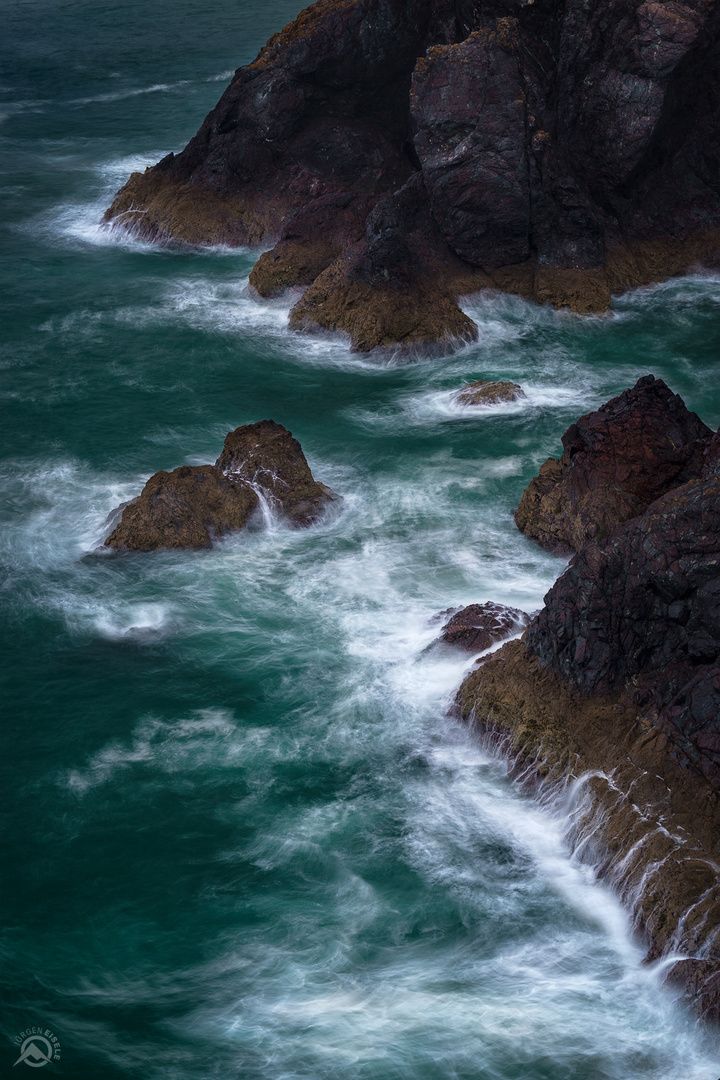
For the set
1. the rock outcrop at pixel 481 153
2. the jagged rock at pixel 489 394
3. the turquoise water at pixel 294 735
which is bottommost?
the turquoise water at pixel 294 735

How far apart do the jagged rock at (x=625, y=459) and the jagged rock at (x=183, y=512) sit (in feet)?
26.2

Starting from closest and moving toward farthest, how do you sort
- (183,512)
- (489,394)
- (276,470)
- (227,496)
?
(183,512)
(227,496)
(276,470)
(489,394)

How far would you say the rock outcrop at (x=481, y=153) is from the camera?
3978 cm

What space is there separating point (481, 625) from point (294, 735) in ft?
15.6

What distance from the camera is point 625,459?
2683 centimetres

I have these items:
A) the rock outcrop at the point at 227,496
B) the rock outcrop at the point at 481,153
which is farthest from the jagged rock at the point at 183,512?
the rock outcrop at the point at 481,153

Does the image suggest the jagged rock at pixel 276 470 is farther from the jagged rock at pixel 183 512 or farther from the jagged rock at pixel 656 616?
the jagged rock at pixel 656 616

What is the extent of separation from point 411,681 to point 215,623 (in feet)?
16.1

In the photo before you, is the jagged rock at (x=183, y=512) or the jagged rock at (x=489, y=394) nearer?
the jagged rock at (x=183, y=512)

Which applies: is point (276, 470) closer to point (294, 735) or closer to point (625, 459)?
point (625, 459)

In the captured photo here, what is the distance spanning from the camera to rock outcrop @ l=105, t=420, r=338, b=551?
92.5 feet

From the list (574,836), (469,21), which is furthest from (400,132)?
(574,836)

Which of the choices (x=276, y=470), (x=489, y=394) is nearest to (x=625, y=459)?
(x=276, y=470)

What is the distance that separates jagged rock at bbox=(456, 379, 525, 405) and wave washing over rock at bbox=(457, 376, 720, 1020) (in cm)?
1307
